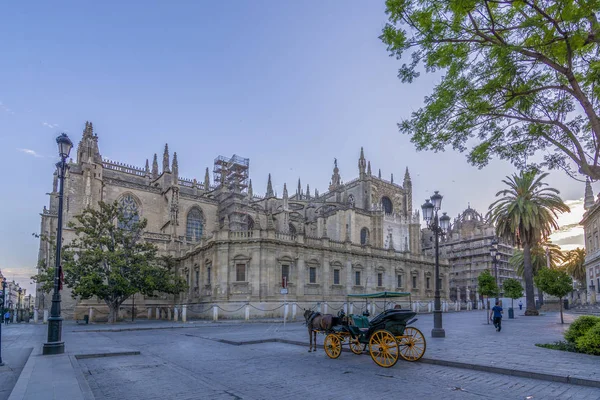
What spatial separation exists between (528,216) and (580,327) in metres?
24.0

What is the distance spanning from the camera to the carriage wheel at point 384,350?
9.07 metres

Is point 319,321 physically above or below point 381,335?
above

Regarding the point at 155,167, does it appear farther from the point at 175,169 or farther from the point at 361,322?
the point at 361,322

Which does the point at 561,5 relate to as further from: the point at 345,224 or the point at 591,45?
the point at 345,224

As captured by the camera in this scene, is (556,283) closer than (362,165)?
Yes

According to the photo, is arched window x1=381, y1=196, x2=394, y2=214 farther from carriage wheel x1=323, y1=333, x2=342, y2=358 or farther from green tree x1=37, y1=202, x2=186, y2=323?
carriage wheel x1=323, y1=333, x2=342, y2=358

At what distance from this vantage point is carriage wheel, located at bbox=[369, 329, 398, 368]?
9.07m

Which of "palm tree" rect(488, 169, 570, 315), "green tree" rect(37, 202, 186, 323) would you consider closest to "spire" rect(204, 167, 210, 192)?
"green tree" rect(37, 202, 186, 323)

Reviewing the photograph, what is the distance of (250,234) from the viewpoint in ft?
102

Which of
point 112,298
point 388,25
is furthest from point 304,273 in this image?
point 388,25

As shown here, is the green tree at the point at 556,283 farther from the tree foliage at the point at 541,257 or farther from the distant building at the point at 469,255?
the distant building at the point at 469,255

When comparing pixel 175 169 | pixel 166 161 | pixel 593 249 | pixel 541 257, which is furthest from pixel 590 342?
pixel 166 161

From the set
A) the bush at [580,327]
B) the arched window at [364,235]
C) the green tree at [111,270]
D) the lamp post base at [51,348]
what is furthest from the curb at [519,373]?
the arched window at [364,235]

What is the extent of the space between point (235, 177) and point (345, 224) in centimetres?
1655
